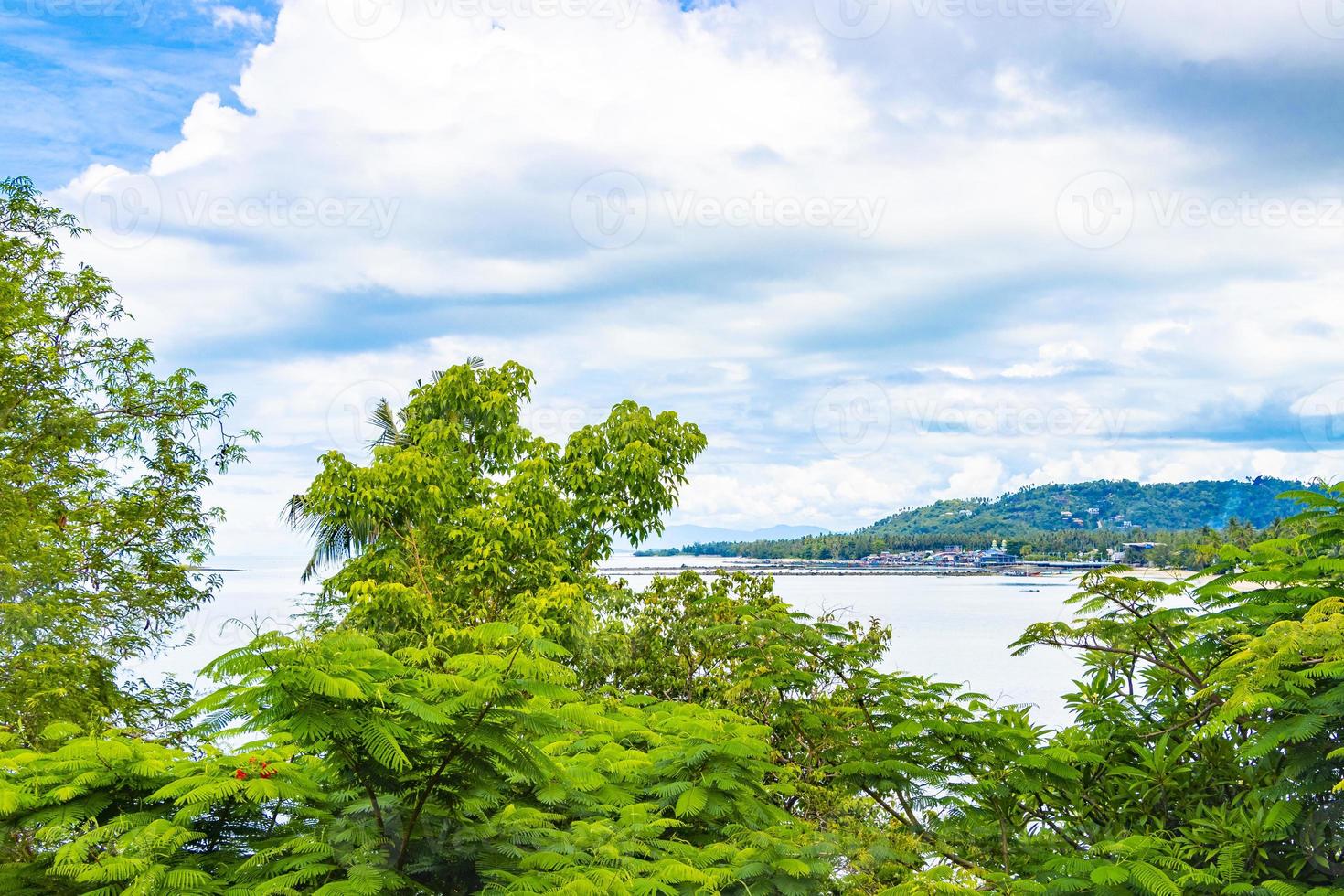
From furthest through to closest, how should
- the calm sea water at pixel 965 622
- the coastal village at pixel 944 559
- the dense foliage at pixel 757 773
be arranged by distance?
the coastal village at pixel 944 559
the calm sea water at pixel 965 622
the dense foliage at pixel 757 773

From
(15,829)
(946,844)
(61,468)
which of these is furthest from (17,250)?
(946,844)

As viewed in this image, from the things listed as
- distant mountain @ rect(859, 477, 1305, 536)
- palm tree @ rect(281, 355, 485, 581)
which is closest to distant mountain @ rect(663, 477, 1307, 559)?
distant mountain @ rect(859, 477, 1305, 536)

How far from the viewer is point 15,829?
4.30 m

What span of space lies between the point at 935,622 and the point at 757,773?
412 inches

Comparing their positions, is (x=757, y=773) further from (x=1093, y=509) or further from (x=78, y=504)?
(x=1093, y=509)

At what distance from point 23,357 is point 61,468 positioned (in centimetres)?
191

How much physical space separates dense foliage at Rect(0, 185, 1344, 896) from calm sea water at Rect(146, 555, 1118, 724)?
0.48 meters

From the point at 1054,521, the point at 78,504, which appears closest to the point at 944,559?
the point at 1054,521

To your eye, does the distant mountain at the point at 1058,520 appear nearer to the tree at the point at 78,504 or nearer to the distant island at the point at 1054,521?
the distant island at the point at 1054,521

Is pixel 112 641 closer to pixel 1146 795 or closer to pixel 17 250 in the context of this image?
pixel 17 250

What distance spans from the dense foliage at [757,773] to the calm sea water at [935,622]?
478 mm

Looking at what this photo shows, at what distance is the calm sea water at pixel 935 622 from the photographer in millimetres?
7312

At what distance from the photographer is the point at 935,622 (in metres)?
15.3

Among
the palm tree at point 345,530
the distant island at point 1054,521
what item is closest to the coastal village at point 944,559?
the distant island at point 1054,521
